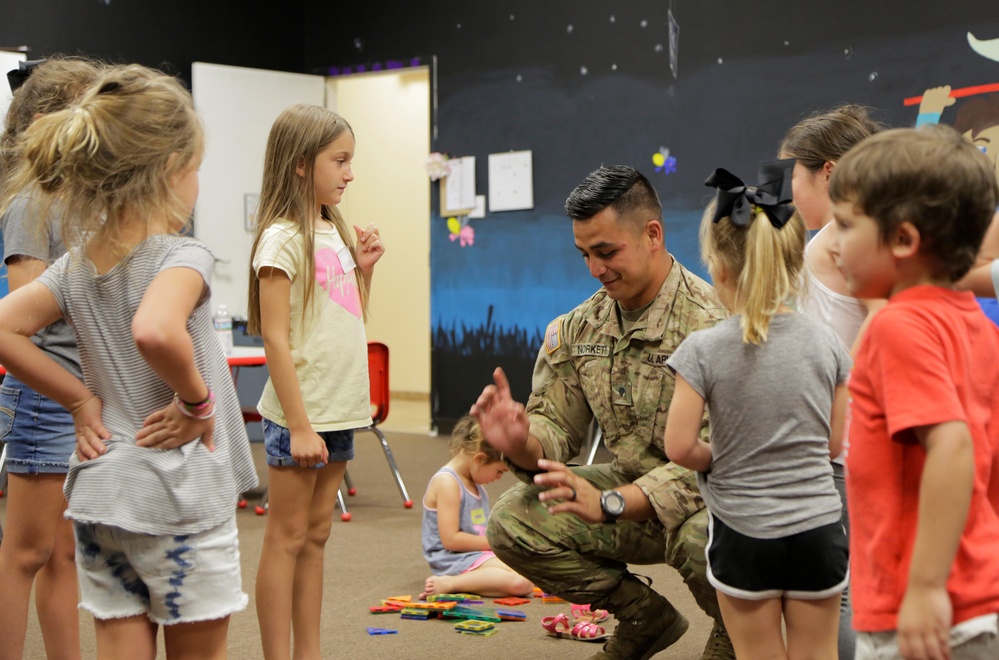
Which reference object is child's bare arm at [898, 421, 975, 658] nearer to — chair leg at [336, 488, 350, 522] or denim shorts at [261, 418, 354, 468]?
denim shorts at [261, 418, 354, 468]

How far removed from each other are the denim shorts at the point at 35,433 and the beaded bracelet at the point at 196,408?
55cm

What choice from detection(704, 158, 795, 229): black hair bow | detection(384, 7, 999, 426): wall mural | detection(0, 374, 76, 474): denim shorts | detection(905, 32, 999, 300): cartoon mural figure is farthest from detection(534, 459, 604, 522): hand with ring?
detection(384, 7, 999, 426): wall mural

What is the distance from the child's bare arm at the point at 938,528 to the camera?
3.96 feet

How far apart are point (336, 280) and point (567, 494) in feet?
2.43

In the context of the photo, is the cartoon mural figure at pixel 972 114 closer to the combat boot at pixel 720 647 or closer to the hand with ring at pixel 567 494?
the combat boot at pixel 720 647

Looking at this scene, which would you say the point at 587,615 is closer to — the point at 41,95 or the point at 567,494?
the point at 567,494

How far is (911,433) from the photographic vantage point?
127 centimetres

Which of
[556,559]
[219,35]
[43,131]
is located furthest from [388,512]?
[219,35]

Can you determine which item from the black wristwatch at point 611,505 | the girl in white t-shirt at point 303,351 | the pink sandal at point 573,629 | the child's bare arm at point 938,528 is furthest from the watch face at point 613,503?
the child's bare arm at point 938,528

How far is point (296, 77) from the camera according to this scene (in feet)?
24.2

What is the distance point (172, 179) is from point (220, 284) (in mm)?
5481

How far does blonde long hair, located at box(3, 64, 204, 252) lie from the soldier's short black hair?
1002mm

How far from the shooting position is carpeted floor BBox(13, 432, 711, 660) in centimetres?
283

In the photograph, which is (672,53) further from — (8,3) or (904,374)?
(904,374)
